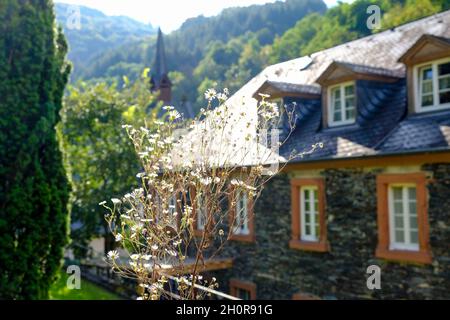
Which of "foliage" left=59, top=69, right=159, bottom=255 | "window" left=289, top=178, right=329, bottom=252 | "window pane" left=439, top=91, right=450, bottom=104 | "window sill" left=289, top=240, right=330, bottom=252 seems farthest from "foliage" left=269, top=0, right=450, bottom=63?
"foliage" left=59, top=69, right=159, bottom=255

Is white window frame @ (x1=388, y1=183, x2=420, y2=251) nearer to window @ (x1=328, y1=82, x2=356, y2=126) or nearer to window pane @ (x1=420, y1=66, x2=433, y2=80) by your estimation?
window @ (x1=328, y1=82, x2=356, y2=126)

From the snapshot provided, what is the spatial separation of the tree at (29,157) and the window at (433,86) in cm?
699

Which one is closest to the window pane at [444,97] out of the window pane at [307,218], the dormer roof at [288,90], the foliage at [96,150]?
the dormer roof at [288,90]

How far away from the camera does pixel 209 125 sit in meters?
3.71

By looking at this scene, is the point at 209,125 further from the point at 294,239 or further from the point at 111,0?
the point at 294,239

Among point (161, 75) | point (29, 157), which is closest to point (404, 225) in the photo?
point (29, 157)

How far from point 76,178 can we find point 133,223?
18205mm

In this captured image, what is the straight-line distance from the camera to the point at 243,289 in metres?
12.4

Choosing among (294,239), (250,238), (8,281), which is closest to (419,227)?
(294,239)

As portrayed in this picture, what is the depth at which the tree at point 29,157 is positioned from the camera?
941 cm

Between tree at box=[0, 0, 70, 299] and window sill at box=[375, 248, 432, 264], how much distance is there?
6184 millimetres

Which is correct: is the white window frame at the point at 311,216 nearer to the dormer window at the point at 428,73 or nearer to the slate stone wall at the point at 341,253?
the slate stone wall at the point at 341,253

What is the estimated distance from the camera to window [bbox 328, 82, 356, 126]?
400 inches

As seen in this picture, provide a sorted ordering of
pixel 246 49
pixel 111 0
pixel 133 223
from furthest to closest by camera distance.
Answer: pixel 246 49 < pixel 111 0 < pixel 133 223
